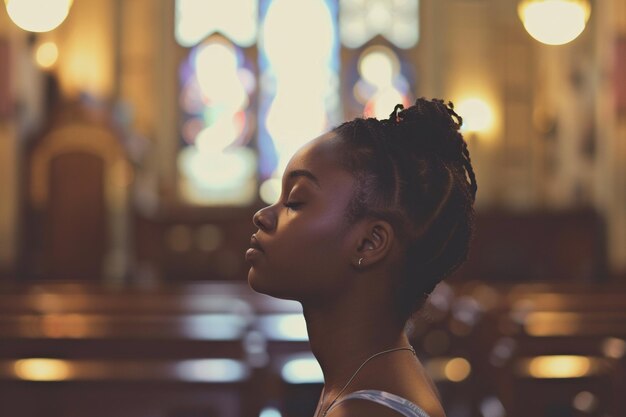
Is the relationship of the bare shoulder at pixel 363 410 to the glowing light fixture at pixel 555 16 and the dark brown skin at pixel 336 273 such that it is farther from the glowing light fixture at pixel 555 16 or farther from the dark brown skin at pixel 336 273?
the glowing light fixture at pixel 555 16

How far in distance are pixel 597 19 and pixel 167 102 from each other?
5388 mm

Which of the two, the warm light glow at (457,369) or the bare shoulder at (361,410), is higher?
the bare shoulder at (361,410)

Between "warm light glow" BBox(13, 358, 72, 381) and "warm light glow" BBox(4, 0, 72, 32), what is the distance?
5121 mm

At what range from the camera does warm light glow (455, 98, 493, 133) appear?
1281 centimetres

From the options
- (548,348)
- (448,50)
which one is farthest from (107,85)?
(548,348)

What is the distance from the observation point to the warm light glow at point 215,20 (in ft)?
43.0

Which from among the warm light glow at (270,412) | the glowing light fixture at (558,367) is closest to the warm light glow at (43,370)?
the warm light glow at (270,412)

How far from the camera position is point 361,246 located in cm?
94

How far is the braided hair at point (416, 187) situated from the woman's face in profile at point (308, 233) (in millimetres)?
17

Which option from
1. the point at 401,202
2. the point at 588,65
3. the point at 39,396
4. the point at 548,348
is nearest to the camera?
the point at 401,202

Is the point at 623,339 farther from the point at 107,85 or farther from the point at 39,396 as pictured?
the point at 107,85

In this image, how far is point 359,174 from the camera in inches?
37.8

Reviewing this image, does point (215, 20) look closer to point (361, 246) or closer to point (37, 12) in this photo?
point (37, 12)

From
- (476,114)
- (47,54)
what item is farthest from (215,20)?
(476,114)
